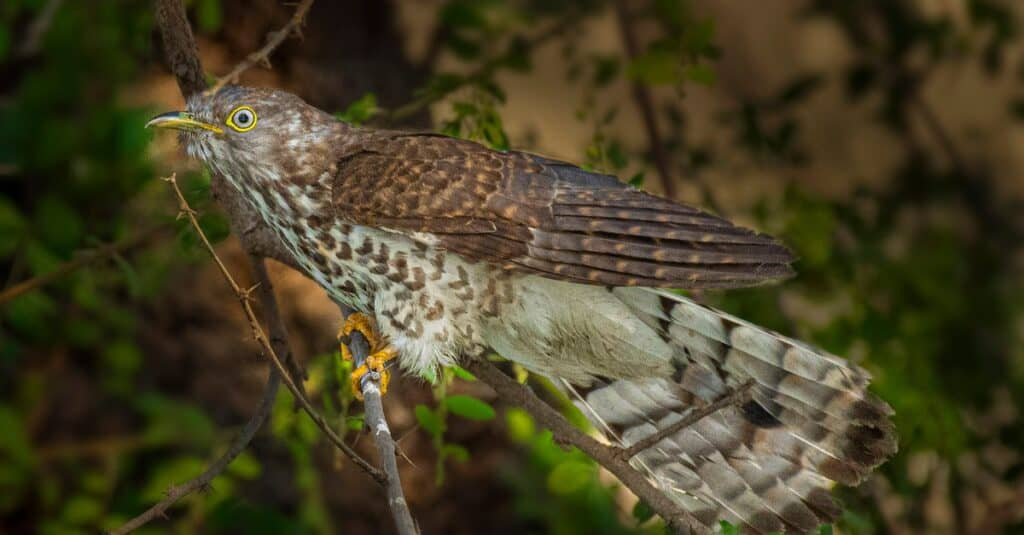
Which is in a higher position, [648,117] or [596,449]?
[648,117]

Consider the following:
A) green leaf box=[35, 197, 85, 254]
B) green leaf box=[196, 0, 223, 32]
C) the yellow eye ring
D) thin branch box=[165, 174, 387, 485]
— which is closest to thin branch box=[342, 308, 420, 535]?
thin branch box=[165, 174, 387, 485]

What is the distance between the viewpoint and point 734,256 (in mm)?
2654

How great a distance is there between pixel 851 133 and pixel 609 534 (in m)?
2.69

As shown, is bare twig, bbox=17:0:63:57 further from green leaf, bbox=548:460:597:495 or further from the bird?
green leaf, bbox=548:460:597:495

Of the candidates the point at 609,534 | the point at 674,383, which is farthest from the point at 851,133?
the point at 674,383

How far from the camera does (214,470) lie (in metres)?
2.75

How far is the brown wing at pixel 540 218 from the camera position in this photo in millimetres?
2684

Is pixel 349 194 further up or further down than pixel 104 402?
further up

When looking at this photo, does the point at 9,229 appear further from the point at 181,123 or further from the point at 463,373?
the point at 463,373

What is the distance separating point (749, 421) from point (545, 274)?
654 millimetres

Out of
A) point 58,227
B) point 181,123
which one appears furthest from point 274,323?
point 58,227

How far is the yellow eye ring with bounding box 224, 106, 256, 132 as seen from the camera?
2842 millimetres

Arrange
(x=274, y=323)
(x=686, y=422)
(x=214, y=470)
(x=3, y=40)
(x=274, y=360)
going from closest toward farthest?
(x=274, y=360) → (x=686, y=422) → (x=214, y=470) → (x=274, y=323) → (x=3, y=40)

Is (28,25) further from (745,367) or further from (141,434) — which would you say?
(745,367)
